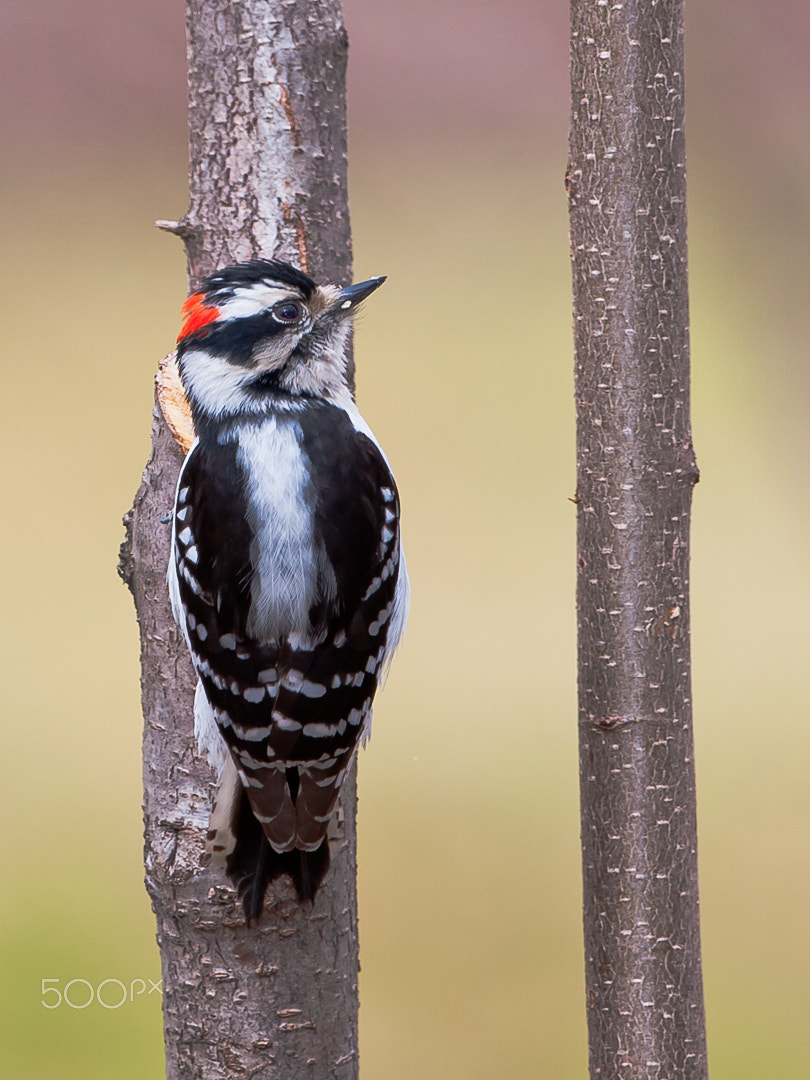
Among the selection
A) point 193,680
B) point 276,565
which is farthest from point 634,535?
point 193,680

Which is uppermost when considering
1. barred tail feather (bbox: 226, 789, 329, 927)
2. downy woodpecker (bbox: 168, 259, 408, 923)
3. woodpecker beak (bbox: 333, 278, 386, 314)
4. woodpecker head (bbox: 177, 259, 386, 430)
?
woodpecker beak (bbox: 333, 278, 386, 314)

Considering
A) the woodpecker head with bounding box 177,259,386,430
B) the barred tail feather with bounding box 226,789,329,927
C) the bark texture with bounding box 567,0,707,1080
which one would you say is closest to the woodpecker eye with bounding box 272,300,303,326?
the woodpecker head with bounding box 177,259,386,430

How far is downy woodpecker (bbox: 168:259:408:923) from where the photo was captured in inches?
33.5

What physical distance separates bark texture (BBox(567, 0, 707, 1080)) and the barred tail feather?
0.25 m

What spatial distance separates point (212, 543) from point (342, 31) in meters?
0.49

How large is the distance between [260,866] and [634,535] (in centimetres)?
43

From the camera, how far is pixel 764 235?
49.4 inches

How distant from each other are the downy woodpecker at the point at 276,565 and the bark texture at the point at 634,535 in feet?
0.63

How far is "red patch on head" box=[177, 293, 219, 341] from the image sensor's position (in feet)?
2.90

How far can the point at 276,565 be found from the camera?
0.86 meters

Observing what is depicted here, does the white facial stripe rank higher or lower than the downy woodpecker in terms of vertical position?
higher

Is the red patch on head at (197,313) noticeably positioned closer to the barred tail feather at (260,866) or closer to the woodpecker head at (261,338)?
the woodpecker head at (261,338)

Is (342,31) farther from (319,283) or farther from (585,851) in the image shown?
(585,851)

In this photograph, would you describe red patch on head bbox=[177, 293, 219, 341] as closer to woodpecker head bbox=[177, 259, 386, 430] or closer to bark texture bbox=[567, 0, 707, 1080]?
woodpecker head bbox=[177, 259, 386, 430]
